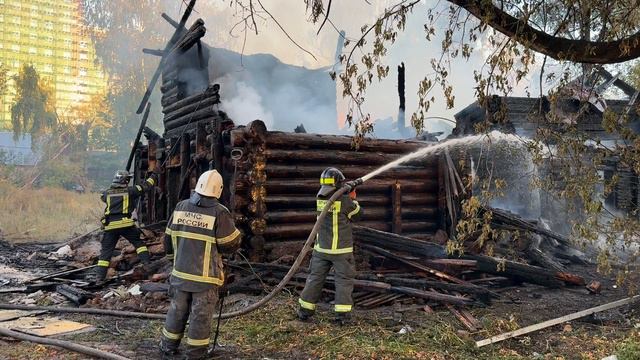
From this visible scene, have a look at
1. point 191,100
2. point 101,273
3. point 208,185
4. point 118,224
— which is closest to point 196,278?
point 208,185

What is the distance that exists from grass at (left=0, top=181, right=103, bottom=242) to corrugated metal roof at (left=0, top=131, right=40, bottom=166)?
5837 millimetres


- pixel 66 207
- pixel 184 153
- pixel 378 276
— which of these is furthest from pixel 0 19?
pixel 378 276

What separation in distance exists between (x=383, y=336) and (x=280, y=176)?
3628mm

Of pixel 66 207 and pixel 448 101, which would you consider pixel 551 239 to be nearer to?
pixel 448 101

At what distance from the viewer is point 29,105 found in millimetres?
30859

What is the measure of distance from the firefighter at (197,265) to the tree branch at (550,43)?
2.88 metres

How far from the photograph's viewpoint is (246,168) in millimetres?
7715

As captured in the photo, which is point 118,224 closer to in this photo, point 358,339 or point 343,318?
point 343,318

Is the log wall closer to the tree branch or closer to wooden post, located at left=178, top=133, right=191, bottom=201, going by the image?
wooden post, located at left=178, top=133, right=191, bottom=201

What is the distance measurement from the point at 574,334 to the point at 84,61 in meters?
50.3

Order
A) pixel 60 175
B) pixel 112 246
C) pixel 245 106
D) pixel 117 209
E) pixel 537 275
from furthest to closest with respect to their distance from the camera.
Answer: pixel 60 175 → pixel 245 106 → pixel 117 209 → pixel 112 246 → pixel 537 275

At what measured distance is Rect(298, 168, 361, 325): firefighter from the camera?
5.88 m

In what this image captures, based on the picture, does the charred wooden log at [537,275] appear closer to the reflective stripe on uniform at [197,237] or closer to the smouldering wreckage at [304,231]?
the smouldering wreckage at [304,231]

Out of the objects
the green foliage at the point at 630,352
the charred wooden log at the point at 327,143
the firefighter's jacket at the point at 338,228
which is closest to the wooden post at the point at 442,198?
the charred wooden log at the point at 327,143
